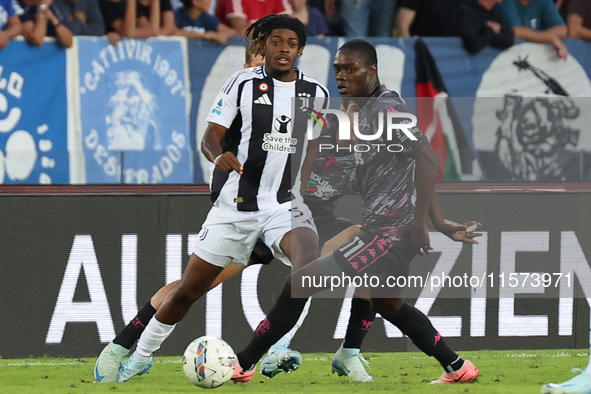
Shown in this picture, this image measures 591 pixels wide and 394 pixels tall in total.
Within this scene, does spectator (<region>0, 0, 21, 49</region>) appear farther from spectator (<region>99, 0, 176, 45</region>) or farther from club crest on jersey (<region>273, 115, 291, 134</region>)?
club crest on jersey (<region>273, 115, 291, 134</region>)

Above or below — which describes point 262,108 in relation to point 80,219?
above

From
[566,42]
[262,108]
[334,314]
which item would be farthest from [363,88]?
[566,42]

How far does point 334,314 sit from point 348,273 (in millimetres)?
2088

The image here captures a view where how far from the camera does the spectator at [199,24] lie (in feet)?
29.8

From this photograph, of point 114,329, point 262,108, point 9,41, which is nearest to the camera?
point 262,108

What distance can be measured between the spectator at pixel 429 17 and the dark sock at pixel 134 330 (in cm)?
498

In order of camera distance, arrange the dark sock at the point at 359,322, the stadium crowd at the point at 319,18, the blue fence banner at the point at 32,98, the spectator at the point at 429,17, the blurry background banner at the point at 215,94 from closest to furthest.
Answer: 1. the dark sock at the point at 359,322
2. the blurry background banner at the point at 215,94
3. the blue fence banner at the point at 32,98
4. the stadium crowd at the point at 319,18
5. the spectator at the point at 429,17

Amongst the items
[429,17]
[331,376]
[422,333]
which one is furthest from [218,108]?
[429,17]

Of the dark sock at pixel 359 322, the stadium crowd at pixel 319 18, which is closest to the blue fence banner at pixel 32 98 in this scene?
the stadium crowd at pixel 319 18

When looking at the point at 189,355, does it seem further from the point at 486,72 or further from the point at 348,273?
the point at 486,72

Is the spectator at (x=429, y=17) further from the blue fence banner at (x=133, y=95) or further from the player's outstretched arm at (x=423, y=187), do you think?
the player's outstretched arm at (x=423, y=187)

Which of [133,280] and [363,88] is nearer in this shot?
Result: [363,88]

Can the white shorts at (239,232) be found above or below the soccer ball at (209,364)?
above

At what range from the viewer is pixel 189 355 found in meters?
4.81
